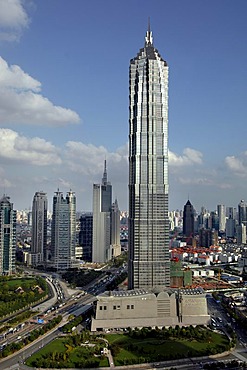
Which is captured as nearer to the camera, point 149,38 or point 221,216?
point 149,38

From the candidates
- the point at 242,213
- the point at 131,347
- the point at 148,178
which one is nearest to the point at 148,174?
the point at 148,178

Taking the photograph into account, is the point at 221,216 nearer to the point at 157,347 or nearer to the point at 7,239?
the point at 7,239

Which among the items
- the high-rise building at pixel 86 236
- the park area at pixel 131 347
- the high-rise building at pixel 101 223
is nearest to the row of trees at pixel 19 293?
the park area at pixel 131 347

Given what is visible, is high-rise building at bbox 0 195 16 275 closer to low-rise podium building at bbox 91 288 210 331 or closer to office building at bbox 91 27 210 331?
office building at bbox 91 27 210 331

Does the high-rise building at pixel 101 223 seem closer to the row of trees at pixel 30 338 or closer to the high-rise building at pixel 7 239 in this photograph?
the high-rise building at pixel 7 239

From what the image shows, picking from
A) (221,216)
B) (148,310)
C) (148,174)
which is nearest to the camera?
(148,310)

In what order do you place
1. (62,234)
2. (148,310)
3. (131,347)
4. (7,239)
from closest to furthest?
(131,347) < (148,310) < (7,239) < (62,234)

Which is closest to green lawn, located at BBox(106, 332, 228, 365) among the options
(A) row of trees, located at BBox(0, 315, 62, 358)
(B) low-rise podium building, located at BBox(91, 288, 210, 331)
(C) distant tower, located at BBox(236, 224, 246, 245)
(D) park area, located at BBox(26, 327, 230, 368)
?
(D) park area, located at BBox(26, 327, 230, 368)

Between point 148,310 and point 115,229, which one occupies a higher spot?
point 115,229
